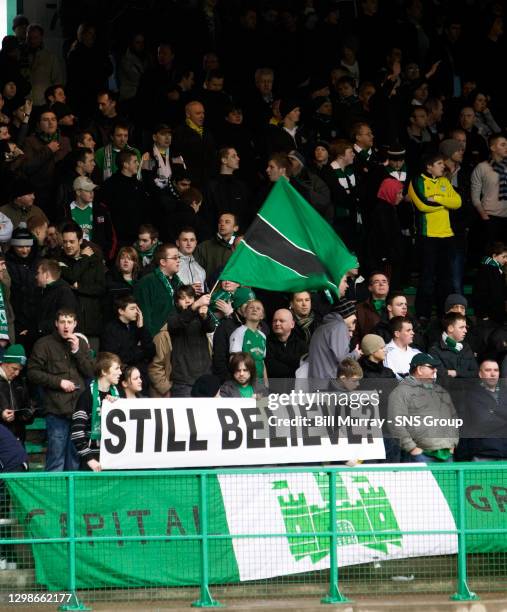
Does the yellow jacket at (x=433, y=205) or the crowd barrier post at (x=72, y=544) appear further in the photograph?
the yellow jacket at (x=433, y=205)

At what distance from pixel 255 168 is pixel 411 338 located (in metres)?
4.86

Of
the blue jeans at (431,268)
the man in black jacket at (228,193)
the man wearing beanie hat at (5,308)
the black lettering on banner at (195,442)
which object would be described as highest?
the man in black jacket at (228,193)

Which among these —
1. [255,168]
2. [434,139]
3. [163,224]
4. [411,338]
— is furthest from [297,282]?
Result: [434,139]

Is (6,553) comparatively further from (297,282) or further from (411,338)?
(411,338)

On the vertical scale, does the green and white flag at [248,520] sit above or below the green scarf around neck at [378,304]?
below

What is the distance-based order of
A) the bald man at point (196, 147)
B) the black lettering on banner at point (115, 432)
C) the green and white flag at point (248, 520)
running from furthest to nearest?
the bald man at point (196, 147), the black lettering on banner at point (115, 432), the green and white flag at point (248, 520)

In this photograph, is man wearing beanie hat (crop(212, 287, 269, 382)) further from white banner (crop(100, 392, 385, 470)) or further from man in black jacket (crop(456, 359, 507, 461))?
man in black jacket (crop(456, 359, 507, 461))

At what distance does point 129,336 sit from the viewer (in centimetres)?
1627

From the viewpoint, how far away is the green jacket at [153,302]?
55.4ft

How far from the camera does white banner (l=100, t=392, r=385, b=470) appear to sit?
46.8 feet

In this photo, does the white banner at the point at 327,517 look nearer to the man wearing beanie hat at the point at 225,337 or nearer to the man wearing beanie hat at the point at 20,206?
the man wearing beanie hat at the point at 225,337

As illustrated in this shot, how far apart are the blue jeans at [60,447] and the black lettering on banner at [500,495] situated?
382 centimetres

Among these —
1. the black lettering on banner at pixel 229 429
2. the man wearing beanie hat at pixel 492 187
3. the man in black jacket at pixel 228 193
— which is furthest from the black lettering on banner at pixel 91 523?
the man wearing beanie hat at pixel 492 187

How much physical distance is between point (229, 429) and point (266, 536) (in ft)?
3.38
